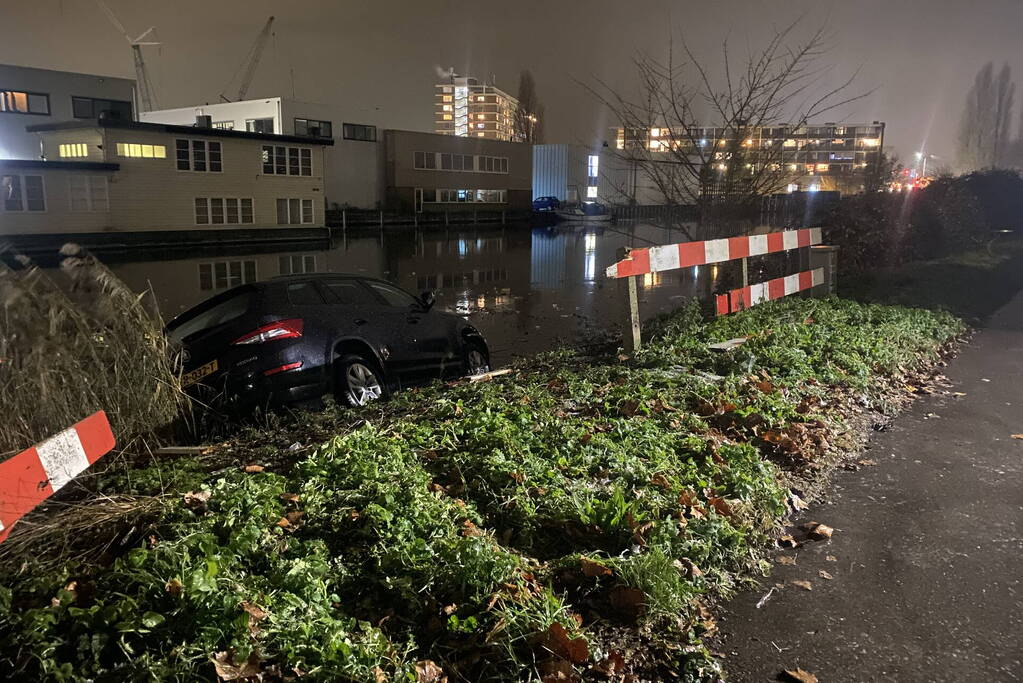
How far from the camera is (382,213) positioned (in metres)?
55.0

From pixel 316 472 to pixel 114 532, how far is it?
1.00 m

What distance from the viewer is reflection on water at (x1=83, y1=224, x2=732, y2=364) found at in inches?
608

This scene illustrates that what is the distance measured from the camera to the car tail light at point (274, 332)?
24.2 ft

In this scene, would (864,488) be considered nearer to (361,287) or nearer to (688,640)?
(688,640)

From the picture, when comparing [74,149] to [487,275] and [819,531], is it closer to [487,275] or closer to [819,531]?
[487,275]

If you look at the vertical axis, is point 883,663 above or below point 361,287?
below

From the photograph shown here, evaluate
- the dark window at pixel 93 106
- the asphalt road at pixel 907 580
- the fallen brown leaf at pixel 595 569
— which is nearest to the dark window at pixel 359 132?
the dark window at pixel 93 106

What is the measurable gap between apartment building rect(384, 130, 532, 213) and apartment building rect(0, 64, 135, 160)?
18.8 meters

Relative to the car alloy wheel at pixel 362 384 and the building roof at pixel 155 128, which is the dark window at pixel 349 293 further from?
the building roof at pixel 155 128

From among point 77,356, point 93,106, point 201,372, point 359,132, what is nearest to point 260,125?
point 359,132

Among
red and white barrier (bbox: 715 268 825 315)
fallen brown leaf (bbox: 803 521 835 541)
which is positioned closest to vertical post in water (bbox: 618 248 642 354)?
red and white barrier (bbox: 715 268 825 315)

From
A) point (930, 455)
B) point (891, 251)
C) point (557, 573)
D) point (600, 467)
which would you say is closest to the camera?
point (557, 573)

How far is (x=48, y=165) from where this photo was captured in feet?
116

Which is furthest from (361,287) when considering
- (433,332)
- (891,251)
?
(891,251)
